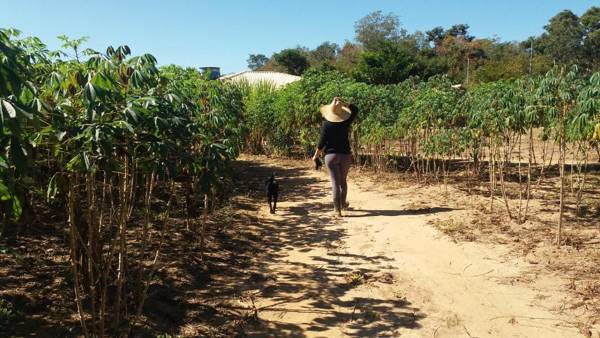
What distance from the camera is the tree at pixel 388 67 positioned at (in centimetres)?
2702

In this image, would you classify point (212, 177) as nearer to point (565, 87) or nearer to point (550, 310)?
point (550, 310)

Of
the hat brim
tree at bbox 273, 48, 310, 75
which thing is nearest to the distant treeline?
tree at bbox 273, 48, 310, 75

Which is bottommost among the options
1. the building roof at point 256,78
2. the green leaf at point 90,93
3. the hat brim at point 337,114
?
the green leaf at point 90,93

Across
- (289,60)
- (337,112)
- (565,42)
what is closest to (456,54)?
(565,42)

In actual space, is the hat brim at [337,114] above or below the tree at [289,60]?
below

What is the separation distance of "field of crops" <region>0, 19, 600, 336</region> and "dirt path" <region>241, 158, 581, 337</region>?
2.94 feet

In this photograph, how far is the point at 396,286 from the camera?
3613 mm

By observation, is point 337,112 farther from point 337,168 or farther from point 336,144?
point 337,168

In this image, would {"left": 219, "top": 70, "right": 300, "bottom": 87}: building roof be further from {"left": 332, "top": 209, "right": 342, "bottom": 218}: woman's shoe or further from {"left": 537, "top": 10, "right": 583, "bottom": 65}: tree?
{"left": 537, "top": 10, "right": 583, "bottom": 65}: tree

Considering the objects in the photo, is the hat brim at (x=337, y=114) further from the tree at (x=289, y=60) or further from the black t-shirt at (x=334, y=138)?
the tree at (x=289, y=60)

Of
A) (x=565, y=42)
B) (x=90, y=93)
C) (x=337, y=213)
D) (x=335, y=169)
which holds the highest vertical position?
(x=565, y=42)

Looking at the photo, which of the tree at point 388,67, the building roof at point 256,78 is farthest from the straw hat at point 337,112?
the tree at point 388,67

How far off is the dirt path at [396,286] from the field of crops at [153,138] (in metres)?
0.90

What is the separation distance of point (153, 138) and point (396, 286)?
2370 mm
